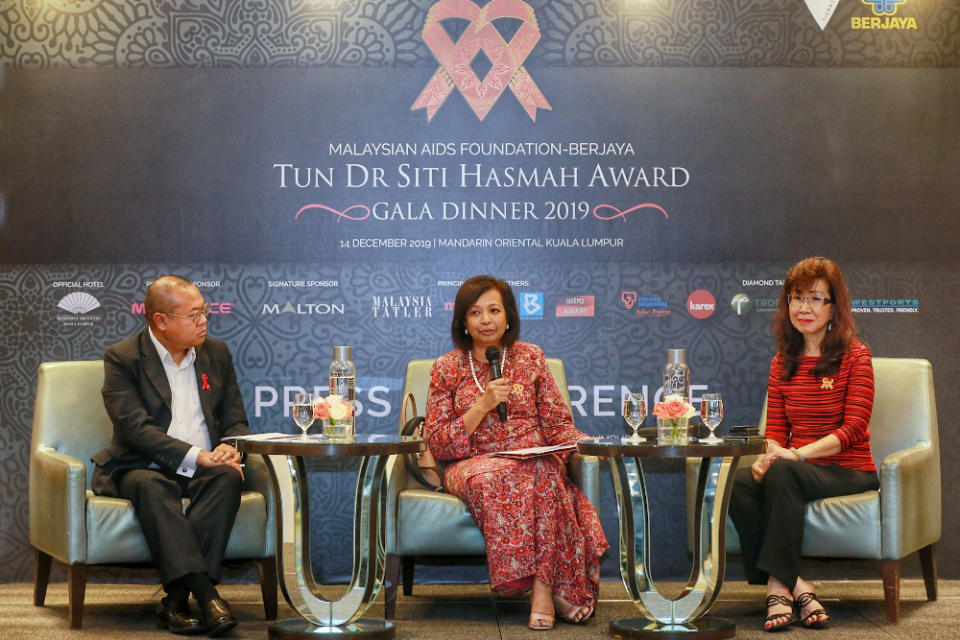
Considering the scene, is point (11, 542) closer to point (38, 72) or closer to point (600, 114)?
point (38, 72)

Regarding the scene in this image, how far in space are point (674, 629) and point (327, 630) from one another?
1.09 meters

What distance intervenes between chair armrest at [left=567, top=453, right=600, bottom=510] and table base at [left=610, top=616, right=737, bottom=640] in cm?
46

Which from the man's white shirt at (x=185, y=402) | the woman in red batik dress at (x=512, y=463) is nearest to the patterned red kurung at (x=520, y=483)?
the woman in red batik dress at (x=512, y=463)

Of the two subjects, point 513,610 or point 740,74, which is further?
point 740,74

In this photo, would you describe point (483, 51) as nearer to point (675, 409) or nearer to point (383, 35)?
point (383, 35)

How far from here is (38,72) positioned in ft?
15.3

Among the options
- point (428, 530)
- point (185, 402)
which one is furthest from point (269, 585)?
point (185, 402)

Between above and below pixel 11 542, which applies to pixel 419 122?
above

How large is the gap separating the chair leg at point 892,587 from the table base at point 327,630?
170 cm

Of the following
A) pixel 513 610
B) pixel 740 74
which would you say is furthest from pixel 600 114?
pixel 513 610

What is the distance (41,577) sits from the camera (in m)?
4.15

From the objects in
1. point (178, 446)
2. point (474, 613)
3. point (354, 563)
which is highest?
point (178, 446)

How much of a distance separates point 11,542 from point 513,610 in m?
2.18

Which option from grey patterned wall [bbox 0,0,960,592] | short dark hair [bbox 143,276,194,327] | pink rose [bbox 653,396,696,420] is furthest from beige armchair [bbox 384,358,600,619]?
short dark hair [bbox 143,276,194,327]
